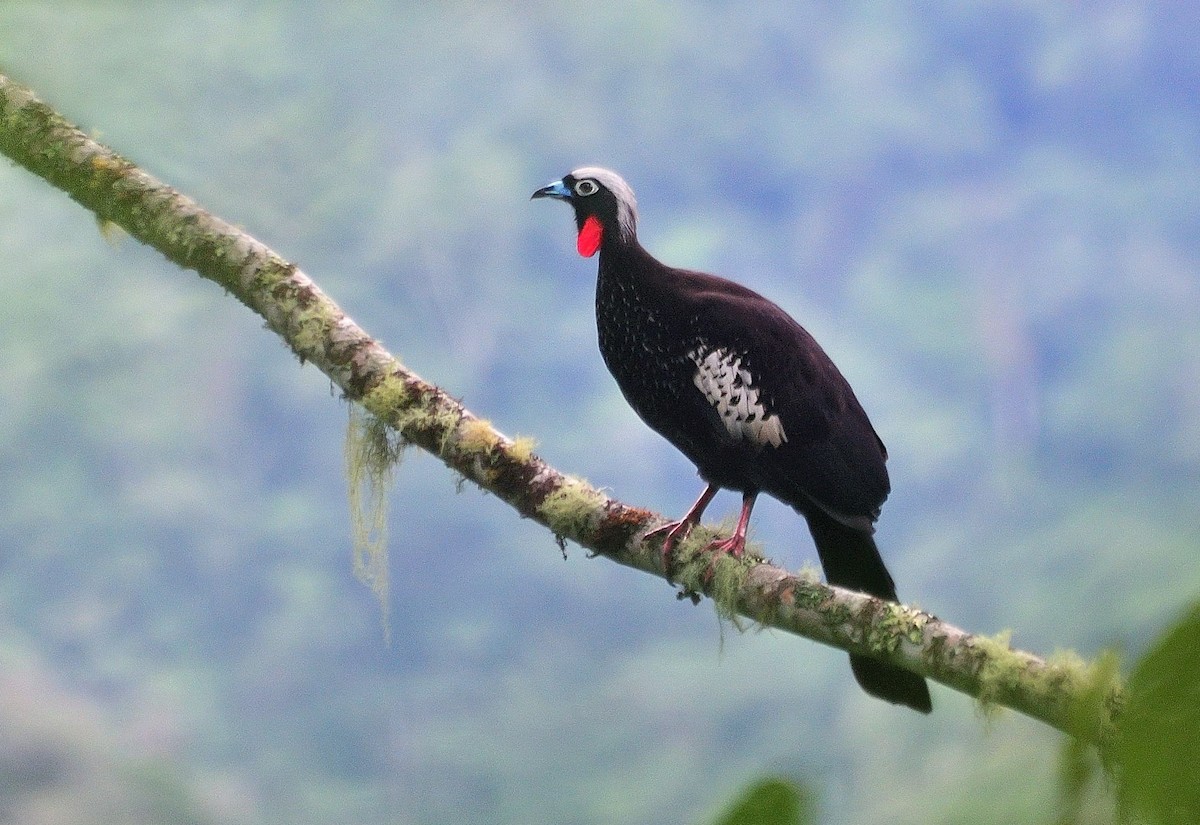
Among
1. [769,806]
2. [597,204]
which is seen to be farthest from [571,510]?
[769,806]

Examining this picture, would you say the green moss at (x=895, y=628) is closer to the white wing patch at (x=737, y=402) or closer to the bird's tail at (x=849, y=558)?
the bird's tail at (x=849, y=558)

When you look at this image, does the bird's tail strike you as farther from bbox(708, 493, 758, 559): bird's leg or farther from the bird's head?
the bird's head

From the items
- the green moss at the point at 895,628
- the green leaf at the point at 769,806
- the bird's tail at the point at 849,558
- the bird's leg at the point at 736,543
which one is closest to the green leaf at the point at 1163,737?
the green leaf at the point at 769,806

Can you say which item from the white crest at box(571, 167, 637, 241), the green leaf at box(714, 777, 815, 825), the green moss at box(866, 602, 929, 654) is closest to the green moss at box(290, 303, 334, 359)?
the white crest at box(571, 167, 637, 241)

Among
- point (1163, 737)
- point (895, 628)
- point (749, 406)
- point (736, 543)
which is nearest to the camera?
point (1163, 737)

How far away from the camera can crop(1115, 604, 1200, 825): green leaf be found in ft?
0.95

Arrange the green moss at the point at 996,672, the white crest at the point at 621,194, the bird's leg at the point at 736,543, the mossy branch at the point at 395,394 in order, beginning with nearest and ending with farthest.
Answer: the green moss at the point at 996,672 < the mossy branch at the point at 395,394 < the bird's leg at the point at 736,543 < the white crest at the point at 621,194

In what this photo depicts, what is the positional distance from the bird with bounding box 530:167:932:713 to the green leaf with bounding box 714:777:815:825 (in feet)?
6.45

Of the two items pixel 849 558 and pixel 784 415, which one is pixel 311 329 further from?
pixel 849 558

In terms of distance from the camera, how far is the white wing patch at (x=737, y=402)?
246cm

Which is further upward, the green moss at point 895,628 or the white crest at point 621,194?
the white crest at point 621,194

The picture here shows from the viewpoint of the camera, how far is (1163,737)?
30 cm

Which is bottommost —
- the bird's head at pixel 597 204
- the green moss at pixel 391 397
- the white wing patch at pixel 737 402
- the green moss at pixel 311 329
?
the green moss at pixel 391 397

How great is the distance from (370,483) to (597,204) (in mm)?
844
